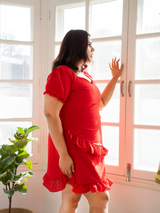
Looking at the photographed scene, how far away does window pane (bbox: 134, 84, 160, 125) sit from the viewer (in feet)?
5.94

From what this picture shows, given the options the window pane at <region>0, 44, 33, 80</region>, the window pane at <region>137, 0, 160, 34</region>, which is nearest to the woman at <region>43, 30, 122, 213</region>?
the window pane at <region>137, 0, 160, 34</region>

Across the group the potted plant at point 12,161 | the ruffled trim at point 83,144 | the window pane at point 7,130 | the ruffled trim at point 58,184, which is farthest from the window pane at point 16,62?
the ruffled trim at point 58,184

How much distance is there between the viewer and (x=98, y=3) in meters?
1.97

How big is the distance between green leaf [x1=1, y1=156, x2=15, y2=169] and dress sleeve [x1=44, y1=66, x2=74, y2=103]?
0.67 meters

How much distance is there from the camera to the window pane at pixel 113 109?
1941mm

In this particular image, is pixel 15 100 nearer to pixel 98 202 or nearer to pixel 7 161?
pixel 7 161

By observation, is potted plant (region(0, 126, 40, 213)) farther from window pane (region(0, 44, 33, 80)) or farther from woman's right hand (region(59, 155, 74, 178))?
window pane (region(0, 44, 33, 80))

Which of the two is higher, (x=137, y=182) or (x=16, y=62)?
(x=16, y=62)

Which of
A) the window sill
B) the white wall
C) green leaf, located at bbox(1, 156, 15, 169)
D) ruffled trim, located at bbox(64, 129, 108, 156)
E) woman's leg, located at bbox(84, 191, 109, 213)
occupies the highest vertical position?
ruffled trim, located at bbox(64, 129, 108, 156)

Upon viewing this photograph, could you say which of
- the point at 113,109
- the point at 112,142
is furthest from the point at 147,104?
the point at 112,142

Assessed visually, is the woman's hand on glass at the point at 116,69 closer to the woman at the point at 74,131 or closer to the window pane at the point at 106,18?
the window pane at the point at 106,18

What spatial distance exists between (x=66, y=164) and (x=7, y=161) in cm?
57

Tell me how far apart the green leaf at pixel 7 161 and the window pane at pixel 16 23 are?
1136mm

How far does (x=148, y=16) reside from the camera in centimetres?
182
